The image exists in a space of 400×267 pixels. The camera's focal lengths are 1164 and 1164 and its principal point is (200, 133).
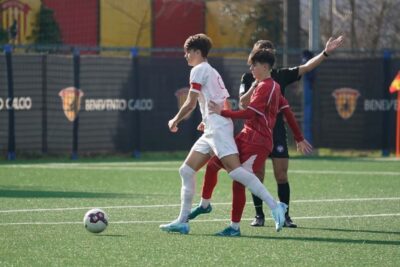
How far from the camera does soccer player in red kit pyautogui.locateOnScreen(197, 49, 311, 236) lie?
432 inches

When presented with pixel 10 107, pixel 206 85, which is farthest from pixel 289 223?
pixel 10 107

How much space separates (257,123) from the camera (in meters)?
11.1

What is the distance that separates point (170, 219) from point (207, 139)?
67.4 inches

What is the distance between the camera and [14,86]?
75.6 ft

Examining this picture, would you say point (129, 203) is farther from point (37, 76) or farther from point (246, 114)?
point (37, 76)

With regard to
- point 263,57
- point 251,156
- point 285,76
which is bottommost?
point 251,156

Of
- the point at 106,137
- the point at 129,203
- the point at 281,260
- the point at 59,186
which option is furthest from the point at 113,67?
the point at 281,260

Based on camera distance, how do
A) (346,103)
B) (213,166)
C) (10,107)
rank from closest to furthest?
(213,166)
(10,107)
(346,103)

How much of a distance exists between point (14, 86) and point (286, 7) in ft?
25.8

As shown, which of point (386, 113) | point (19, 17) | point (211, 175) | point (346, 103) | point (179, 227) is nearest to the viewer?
point (179, 227)

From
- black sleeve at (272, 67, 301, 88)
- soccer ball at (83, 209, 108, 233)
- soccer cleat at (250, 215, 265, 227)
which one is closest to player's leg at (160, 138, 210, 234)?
soccer ball at (83, 209, 108, 233)

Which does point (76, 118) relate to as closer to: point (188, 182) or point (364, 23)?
point (188, 182)

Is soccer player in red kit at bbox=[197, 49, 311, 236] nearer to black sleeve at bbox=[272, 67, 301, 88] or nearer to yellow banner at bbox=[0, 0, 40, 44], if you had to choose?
black sleeve at bbox=[272, 67, 301, 88]

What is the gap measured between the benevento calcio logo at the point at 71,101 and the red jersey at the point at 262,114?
12.7 metres
